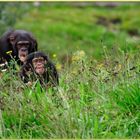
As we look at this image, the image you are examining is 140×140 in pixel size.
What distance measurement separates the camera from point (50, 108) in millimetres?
7051

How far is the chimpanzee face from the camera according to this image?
9.37m

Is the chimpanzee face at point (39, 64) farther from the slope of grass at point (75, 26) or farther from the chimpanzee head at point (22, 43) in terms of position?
the slope of grass at point (75, 26)

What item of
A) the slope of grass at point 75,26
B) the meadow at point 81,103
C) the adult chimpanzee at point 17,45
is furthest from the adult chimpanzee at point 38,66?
the slope of grass at point 75,26

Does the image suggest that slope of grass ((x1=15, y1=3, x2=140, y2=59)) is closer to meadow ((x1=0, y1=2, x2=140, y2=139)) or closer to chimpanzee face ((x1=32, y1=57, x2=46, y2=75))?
chimpanzee face ((x1=32, y1=57, x2=46, y2=75))

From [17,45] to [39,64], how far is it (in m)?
1.77

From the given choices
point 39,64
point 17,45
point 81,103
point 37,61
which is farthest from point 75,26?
point 81,103

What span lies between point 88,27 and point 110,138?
2897 cm

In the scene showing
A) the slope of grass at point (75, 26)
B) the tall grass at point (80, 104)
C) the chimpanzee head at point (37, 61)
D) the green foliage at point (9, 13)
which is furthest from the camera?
the slope of grass at point (75, 26)

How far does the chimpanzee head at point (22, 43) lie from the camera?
11.0 metres

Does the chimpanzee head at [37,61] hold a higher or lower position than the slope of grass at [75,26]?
higher

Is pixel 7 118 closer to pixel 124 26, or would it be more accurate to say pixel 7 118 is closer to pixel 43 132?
pixel 43 132

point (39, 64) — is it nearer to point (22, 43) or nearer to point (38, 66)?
point (38, 66)

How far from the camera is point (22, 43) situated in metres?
11.1

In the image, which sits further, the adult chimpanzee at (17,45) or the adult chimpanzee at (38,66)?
the adult chimpanzee at (17,45)
